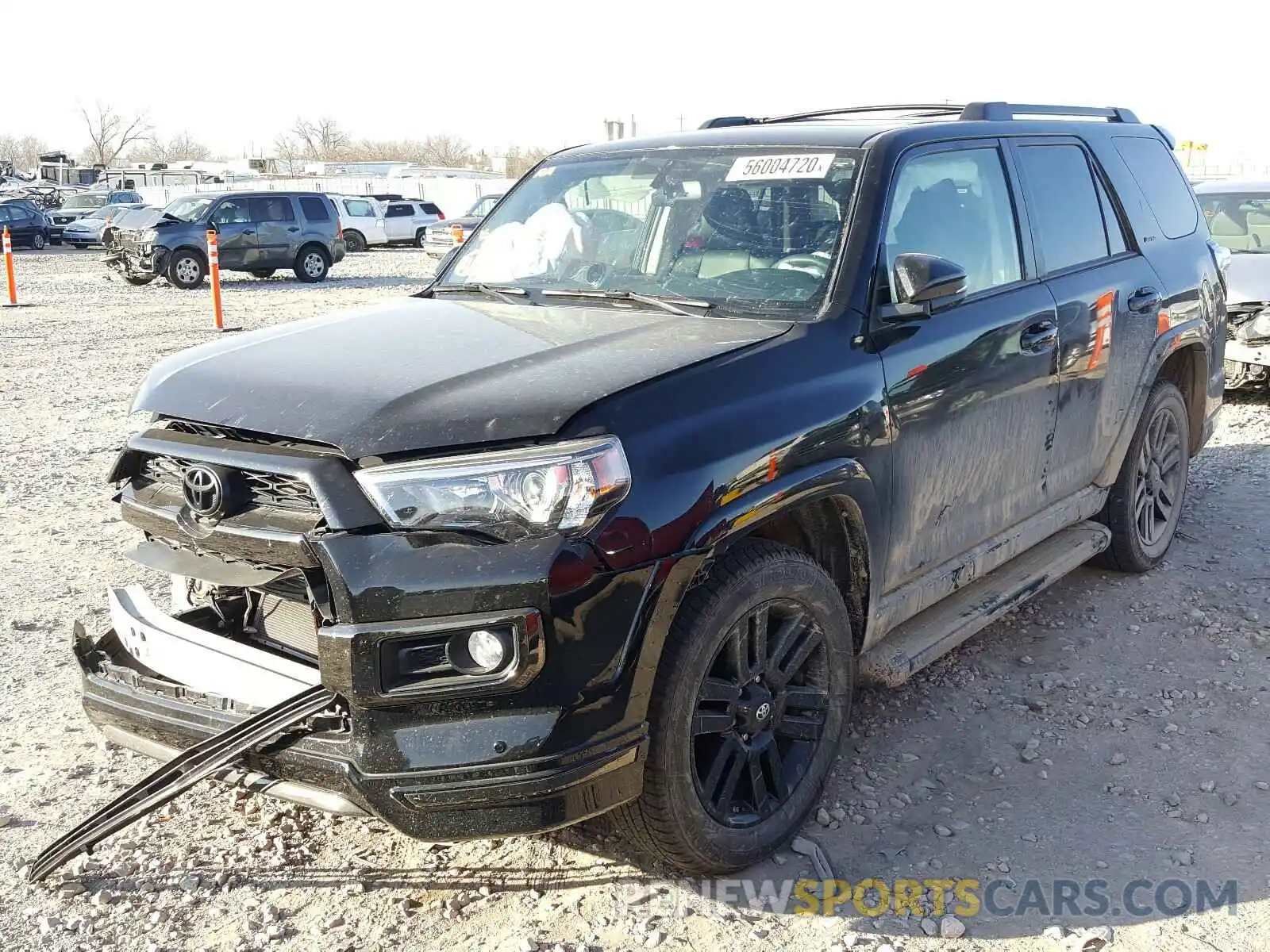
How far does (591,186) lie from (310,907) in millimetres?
2596

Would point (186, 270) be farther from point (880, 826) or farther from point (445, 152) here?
point (445, 152)

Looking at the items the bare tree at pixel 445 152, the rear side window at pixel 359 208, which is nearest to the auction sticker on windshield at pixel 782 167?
the rear side window at pixel 359 208

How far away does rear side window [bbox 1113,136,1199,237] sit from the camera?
5.26m

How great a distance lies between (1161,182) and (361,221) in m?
29.9

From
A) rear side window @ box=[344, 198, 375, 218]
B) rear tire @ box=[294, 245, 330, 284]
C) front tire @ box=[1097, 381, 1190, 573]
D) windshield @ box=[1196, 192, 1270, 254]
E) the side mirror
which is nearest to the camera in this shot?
the side mirror

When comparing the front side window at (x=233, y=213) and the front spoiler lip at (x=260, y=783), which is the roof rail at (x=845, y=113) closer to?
the front spoiler lip at (x=260, y=783)

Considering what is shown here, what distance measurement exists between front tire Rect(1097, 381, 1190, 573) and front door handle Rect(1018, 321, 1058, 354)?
3.81 feet

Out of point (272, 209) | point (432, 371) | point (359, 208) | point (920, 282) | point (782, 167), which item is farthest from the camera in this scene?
point (359, 208)

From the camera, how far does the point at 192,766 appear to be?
271 centimetres

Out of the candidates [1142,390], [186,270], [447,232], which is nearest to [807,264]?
[1142,390]

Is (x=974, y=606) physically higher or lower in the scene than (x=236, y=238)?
lower

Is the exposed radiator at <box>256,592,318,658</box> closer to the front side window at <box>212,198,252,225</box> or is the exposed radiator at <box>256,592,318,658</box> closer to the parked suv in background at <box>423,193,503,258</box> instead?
the front side window at <box>212,198,252,225</box>

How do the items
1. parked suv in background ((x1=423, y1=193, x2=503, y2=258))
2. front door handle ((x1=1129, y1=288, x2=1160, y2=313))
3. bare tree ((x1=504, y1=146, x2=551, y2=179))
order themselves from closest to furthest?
front door handle ((x1=1129, y1=288, x2=1160, y2=313))
parked suv in background ((x1=423, y1=193, x2=503, y2=258))
bare tree ((x1=504, y1=146, x2=551, y2=179))

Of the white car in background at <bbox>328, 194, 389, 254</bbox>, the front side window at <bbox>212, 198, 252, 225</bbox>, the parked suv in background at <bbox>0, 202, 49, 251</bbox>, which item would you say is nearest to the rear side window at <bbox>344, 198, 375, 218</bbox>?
the white car in background at <bbox>328, 194, 389, 254</bbox>
